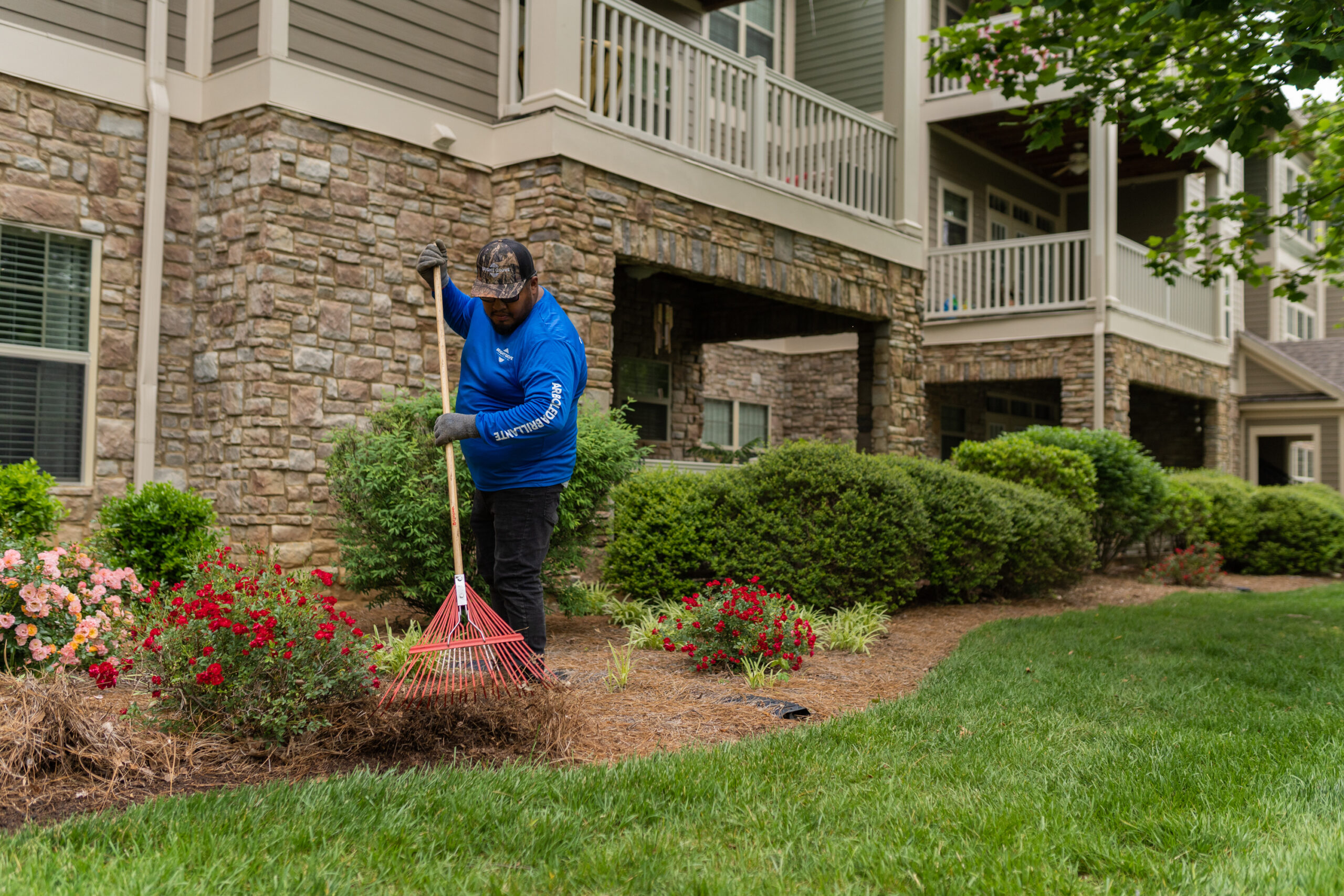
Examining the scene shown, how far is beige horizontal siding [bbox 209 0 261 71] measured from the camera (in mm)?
7602

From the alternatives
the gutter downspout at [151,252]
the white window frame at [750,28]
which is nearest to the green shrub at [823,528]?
the gutter downspout at [151,252]

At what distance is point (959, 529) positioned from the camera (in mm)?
8484

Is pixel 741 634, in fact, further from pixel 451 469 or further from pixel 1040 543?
pixel 1040 543

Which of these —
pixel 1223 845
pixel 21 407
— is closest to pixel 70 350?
pixel 21 407

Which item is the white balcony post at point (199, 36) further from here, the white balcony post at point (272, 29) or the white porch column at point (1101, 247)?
the white porch column at point (1101, 247)

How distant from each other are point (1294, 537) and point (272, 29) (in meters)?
12.6

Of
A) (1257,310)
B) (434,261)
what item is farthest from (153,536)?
(1257,310)

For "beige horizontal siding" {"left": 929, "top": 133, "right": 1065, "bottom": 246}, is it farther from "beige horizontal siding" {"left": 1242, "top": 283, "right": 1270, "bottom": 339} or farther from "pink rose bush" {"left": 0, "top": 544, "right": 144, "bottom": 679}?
"pink rose bush" {"left": 0, "top": 544, "right": 144, "bottom": 679}

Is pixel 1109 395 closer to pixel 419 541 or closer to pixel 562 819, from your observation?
pixel 419 541

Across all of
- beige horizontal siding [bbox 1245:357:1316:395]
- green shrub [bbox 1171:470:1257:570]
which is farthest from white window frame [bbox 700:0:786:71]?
beige horizontal siding [bbox 1245:357:1316:395]

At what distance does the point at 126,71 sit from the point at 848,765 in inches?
269

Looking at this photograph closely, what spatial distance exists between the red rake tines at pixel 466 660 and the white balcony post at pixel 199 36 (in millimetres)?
5549

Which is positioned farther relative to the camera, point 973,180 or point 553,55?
point 973,180

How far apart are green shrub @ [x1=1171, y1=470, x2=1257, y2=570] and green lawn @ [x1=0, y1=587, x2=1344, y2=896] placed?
9.66 m
